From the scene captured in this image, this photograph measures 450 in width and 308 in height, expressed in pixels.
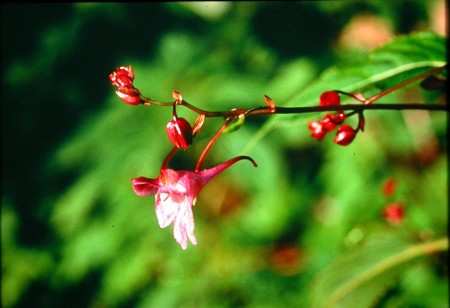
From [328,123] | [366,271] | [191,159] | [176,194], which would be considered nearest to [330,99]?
[328,123]

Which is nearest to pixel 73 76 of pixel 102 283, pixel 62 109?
pixel 62 109

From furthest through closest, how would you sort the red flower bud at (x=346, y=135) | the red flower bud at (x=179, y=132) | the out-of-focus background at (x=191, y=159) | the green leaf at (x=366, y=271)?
the out-of-focus background at (x=191, y=159) < the green leaf at (x=366, y=271) < the red flower bud at (x=346, y=135) < the red flower bud at (x=179, y=132)

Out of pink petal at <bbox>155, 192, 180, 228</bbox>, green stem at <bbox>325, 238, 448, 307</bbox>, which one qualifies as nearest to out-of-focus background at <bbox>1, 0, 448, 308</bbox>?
green stem at <bbox>325, 238, 448, 307</bbox>

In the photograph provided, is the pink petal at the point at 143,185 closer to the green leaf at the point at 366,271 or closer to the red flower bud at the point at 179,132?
the red flower bud at the point at 179,132

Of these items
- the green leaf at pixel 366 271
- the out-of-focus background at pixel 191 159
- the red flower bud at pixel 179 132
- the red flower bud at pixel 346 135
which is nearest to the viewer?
the red flower bud at pixel 179 132

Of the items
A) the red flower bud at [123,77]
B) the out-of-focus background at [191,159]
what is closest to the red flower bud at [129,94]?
the red flower bud at [123,77]

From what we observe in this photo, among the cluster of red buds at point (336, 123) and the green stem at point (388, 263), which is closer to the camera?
the cluster of red buds at point (336, 123)

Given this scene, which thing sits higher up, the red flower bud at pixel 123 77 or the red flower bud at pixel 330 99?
the red flower bud at pixel 123 77
